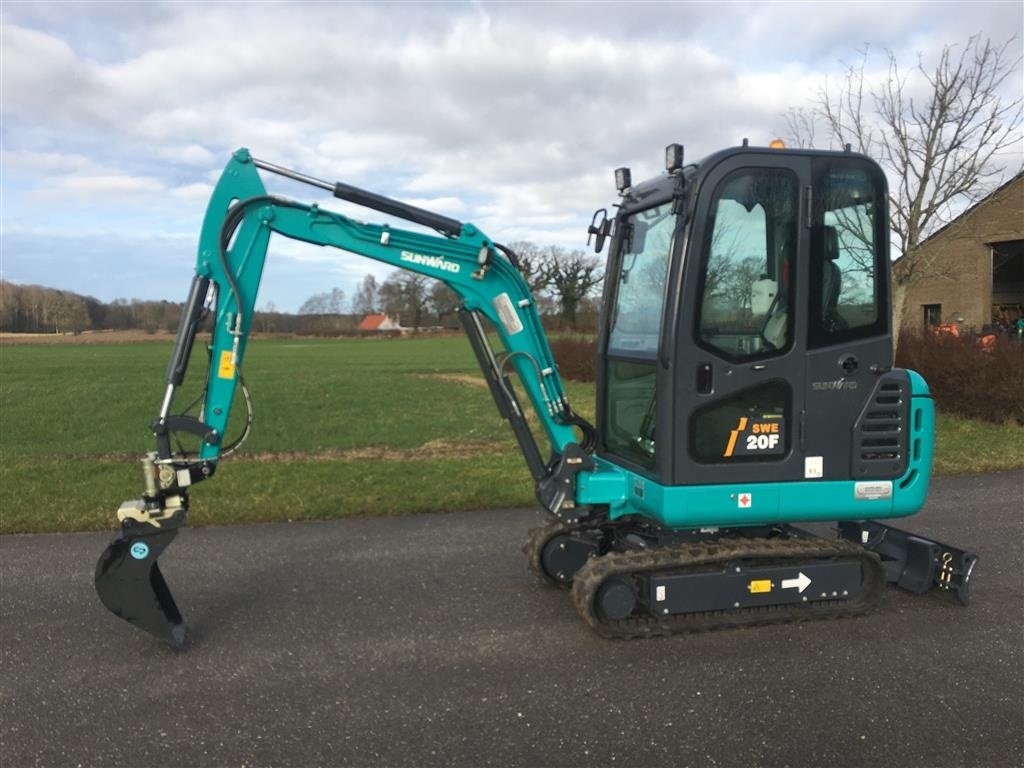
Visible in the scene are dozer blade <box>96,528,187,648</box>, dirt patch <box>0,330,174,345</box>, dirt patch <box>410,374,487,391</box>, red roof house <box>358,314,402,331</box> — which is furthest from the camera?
red roof house <box>358,314,402,331</box>

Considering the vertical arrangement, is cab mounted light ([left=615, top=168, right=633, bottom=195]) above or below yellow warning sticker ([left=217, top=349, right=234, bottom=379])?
above

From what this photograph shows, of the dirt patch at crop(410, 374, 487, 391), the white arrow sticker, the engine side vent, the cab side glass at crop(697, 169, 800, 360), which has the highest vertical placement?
the cab side glass at crop(697, 169, 800, 360)

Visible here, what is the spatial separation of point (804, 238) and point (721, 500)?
5.46ft

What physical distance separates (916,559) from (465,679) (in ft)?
10.8

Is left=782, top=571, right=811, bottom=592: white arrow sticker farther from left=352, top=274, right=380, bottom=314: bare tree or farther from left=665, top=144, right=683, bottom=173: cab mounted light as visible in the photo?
left=352, top=274, right=380, bottom=314: bare tree

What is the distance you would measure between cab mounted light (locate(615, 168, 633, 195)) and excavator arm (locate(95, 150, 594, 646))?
42.0 inches

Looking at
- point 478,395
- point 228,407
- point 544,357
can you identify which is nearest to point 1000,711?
point 544,357

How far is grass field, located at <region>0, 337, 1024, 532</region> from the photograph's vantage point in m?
8.25

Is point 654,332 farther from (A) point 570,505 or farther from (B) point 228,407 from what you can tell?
(B) point 228,407

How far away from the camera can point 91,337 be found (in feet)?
246

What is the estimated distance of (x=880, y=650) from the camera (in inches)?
184

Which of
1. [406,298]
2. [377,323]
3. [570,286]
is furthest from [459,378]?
[377,323]

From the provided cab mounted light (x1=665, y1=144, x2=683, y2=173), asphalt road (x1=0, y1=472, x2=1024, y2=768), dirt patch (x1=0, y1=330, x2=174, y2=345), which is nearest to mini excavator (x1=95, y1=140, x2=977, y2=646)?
cab mounted light (x1=665, y1=144, x2=683, y2=173)

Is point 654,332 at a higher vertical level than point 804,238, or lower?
lower
